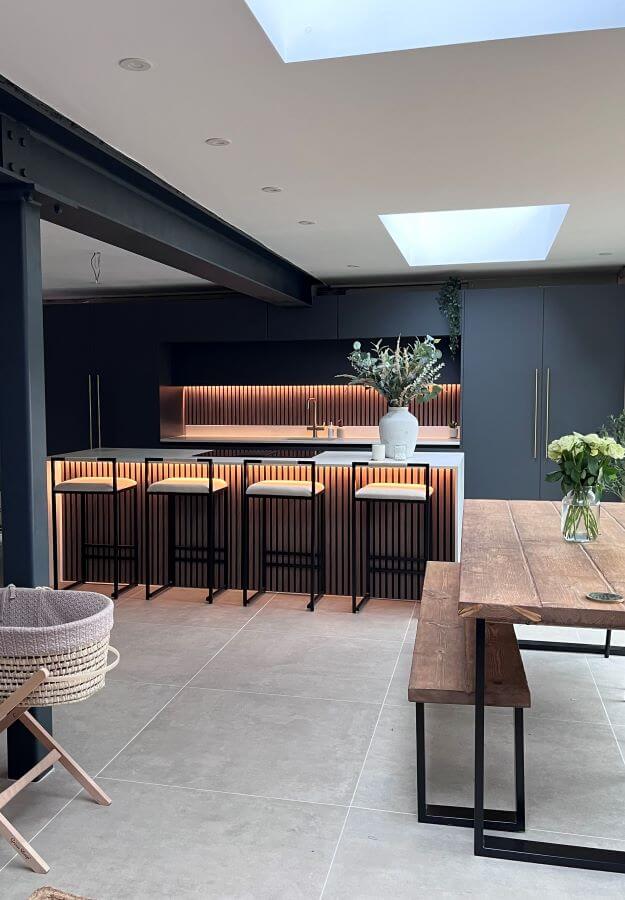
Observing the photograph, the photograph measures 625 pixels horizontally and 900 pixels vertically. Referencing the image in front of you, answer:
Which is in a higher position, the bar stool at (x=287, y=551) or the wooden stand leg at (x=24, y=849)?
the bar stool at (x=287, y=551)

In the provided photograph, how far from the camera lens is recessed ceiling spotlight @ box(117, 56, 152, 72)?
2.83 metres

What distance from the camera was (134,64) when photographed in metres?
2.88

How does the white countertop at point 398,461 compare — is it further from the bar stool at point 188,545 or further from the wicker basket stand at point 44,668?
the wicker basket stand at point 44,668

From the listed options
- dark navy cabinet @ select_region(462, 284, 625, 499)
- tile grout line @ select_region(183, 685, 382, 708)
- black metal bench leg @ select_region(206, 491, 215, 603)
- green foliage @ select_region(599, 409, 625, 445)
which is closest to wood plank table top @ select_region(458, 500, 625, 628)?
tile grout line @ select_region(183, 685, 382, 708)

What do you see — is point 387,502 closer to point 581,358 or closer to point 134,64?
point 581,358

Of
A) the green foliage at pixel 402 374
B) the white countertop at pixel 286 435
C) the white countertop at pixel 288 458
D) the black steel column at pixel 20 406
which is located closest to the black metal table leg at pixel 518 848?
the black steel column at pixel 20 406

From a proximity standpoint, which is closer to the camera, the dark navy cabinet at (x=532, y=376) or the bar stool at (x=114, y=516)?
the bar stool at (x=114, y=516)

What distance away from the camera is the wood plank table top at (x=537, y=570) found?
2.48m

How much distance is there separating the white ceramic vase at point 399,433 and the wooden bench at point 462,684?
8.62ft

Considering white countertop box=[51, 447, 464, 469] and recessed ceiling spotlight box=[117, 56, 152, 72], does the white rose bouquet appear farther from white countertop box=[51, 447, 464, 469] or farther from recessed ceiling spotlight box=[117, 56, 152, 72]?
white countertop box=[51, 447, 464, 469]

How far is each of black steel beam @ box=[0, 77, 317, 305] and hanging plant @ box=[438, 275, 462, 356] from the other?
241 cm

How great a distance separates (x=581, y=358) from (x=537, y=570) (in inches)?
217

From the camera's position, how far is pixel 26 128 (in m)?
3.33

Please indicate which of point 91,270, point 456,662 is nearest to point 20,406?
point 456,662
